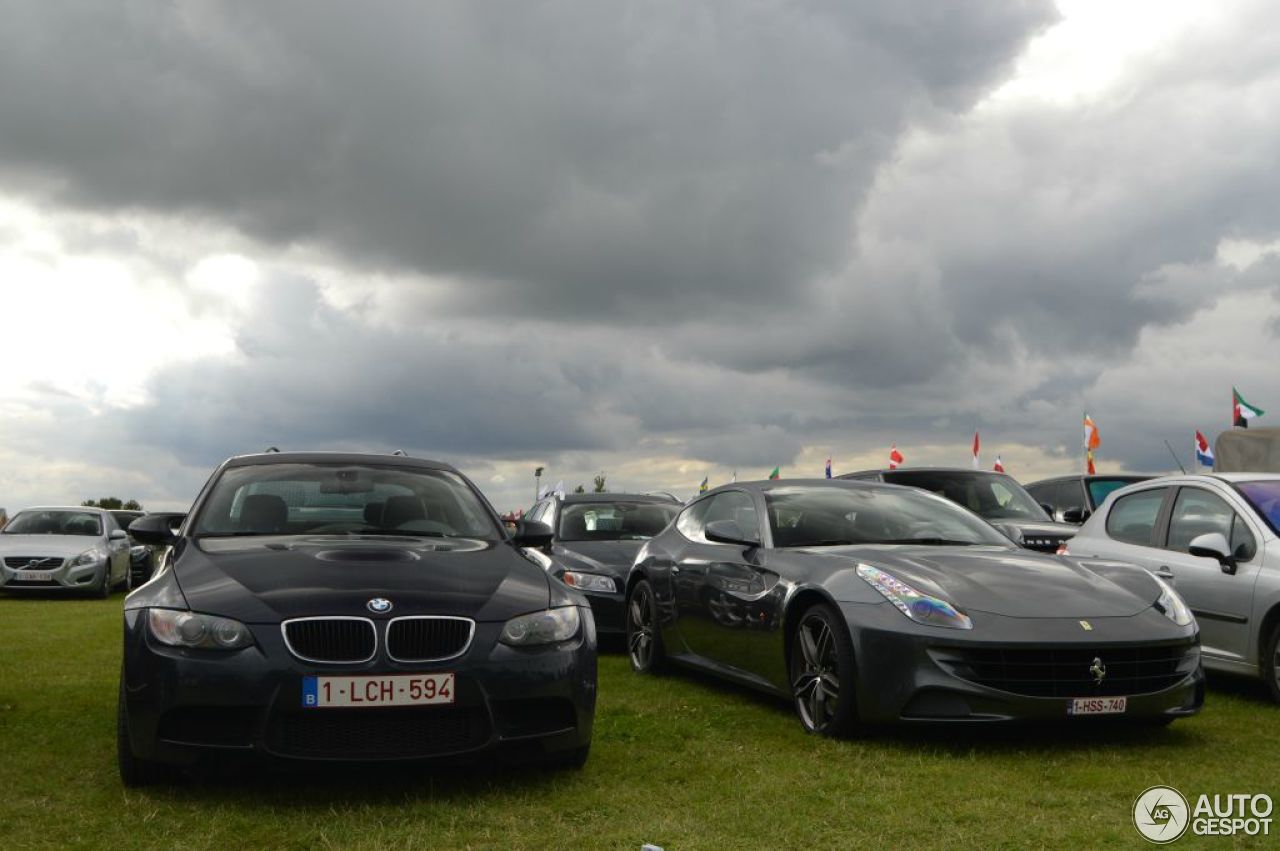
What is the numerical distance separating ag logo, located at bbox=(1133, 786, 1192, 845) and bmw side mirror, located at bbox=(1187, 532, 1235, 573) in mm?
3197

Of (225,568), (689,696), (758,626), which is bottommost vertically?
(689,696)

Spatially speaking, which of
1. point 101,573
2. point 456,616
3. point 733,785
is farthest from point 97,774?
point 101,573

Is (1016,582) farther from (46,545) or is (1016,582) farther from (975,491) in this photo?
(46,545)

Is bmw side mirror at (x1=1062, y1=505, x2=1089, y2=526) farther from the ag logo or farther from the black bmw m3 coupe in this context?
the black bmw m3 coupe

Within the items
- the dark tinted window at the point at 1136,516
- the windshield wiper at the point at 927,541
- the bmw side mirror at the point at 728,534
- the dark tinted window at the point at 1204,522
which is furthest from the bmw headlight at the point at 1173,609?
the dark tinted window at the point at 1136,516

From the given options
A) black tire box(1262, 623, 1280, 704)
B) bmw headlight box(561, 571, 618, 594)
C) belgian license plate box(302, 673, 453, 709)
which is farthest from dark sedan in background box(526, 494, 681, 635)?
belgian license plate box(302, 673, 453, 709)

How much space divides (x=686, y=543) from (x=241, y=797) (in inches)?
178

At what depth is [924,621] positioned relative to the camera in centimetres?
667

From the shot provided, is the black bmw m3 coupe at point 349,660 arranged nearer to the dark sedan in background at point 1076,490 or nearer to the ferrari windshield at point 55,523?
the dark sedan in background at point 1076,490

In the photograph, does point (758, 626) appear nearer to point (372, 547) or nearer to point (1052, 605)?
point (1052, 605)

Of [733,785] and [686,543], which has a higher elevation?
[686,543]

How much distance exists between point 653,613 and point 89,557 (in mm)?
14905

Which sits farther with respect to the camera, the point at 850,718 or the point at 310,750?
the point at 850,718

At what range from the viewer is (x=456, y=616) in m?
5.50
